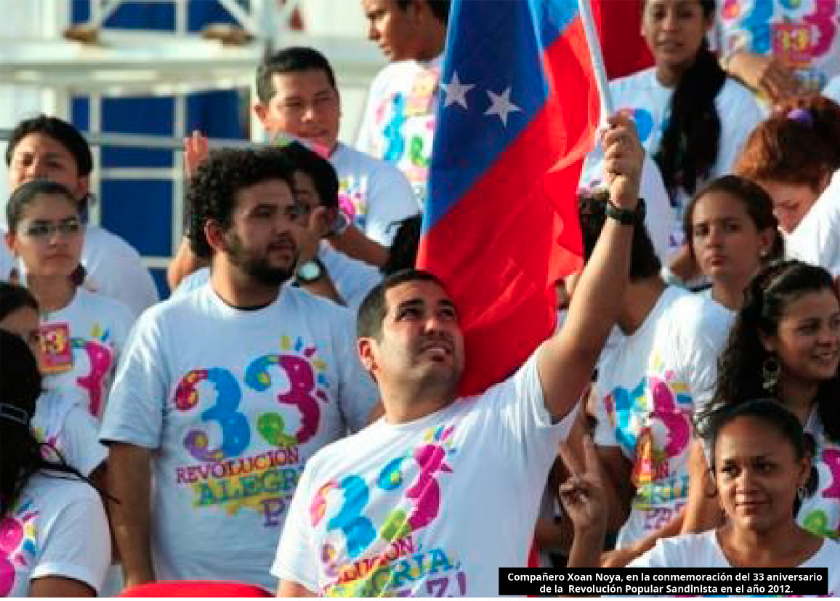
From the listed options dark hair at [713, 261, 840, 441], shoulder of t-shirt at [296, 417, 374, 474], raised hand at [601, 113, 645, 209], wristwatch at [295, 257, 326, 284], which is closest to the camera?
raised hand at [601, 113, 645, 209]

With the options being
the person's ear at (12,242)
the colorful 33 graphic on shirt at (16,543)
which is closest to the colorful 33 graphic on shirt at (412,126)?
the person's ear at (12,242)

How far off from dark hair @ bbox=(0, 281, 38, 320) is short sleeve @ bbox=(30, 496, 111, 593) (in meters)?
1.28

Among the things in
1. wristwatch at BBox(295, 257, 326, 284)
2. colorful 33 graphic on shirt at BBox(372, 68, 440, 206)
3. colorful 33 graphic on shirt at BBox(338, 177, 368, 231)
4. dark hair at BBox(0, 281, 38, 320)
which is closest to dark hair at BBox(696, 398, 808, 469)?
wristwatch at BBox(295, 257, 326, 284)

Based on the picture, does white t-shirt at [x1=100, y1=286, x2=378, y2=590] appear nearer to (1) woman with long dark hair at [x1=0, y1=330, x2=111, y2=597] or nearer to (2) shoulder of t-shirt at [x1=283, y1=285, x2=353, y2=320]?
(2) shoulder of t-shirt at [x1=283, y1=285, x2=353, y2=320]

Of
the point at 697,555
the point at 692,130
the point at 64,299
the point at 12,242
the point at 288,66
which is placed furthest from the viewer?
the point at 692,130

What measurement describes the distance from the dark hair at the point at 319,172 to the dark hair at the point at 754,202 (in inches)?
47.0

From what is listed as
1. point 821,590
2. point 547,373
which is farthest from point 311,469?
point 821,590

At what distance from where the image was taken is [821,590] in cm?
764

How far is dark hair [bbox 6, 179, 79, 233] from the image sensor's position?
33.2ft

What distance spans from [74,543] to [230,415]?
870 mm

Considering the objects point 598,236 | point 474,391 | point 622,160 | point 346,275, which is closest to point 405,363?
point 474,391

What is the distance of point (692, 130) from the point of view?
430 inches

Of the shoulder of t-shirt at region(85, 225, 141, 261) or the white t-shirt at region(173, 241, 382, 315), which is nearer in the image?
the white t-shirt at region(173, 241, 382, 315)

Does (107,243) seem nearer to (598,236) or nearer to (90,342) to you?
(90,342)
